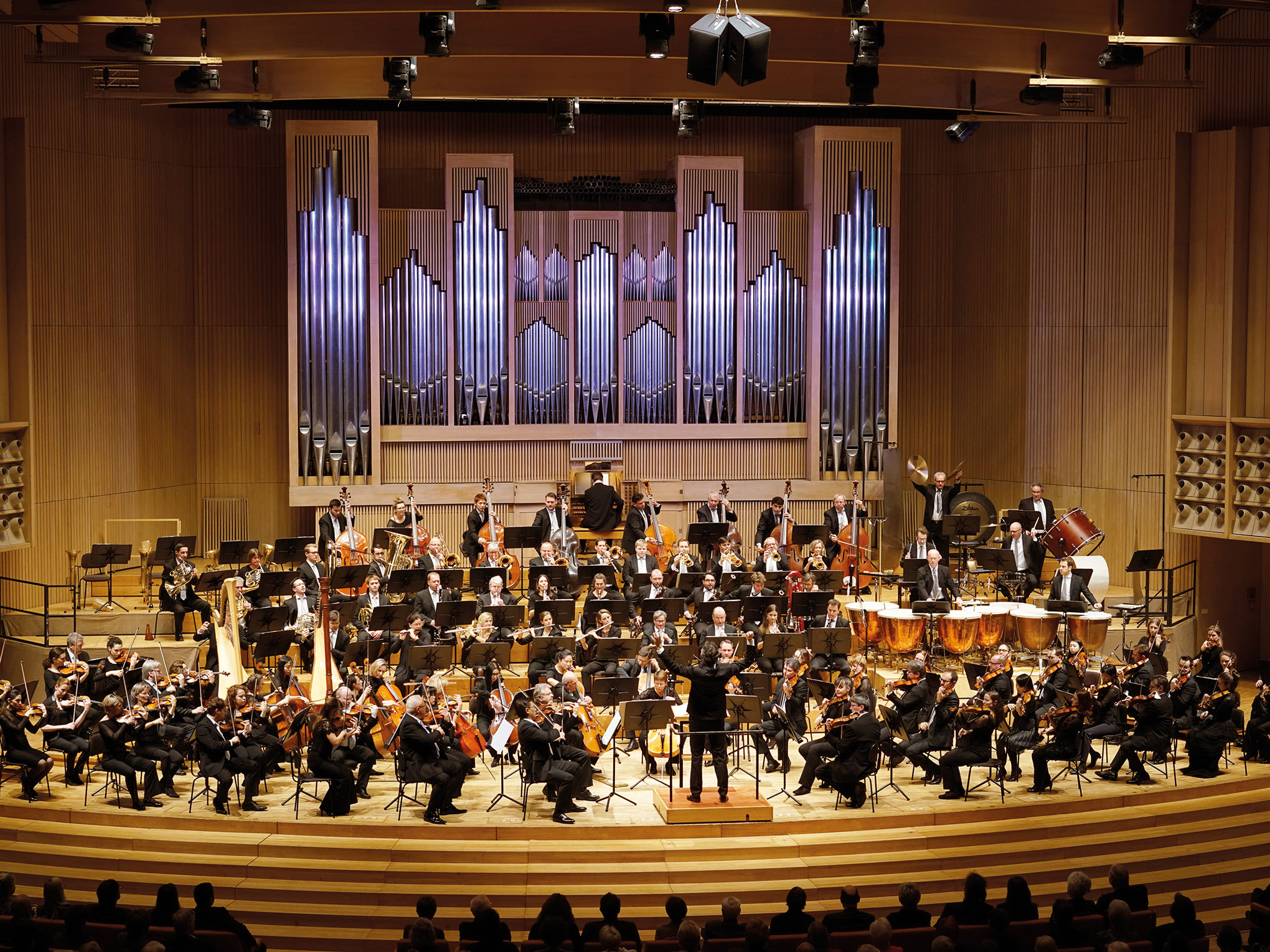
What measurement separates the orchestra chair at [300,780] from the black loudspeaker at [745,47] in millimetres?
5454

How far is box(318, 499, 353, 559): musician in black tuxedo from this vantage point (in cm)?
1362

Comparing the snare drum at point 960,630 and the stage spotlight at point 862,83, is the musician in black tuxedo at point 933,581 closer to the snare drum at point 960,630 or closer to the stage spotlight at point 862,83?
the snare drum at point 960,630

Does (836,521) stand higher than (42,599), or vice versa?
(836,521)

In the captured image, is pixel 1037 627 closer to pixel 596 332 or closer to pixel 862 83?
pixel 862 83

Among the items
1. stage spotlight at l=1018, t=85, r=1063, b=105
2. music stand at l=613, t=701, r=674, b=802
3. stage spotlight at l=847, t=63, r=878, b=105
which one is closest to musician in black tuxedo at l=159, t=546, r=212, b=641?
music stand at l=613, t=701, r=674, b=802

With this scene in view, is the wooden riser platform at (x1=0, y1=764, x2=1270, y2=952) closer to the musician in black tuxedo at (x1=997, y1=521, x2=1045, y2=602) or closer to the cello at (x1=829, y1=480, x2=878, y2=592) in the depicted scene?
the musician in black tuxedo at (x1=997, y1=521, x2=1045, y2=602)

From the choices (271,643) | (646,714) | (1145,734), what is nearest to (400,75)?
(271,643)

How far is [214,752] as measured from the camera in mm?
9875

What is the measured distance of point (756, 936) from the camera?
6359 millimetres

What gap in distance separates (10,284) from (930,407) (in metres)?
10.2

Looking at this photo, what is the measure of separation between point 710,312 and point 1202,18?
20.6ft

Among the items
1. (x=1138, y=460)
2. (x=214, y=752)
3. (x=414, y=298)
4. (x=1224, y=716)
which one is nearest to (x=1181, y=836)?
(x=1224, y=716)

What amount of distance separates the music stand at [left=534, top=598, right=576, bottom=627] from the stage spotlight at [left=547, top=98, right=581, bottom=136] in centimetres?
497

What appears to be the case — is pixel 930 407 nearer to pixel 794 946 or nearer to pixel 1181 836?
pixel 1181 836
